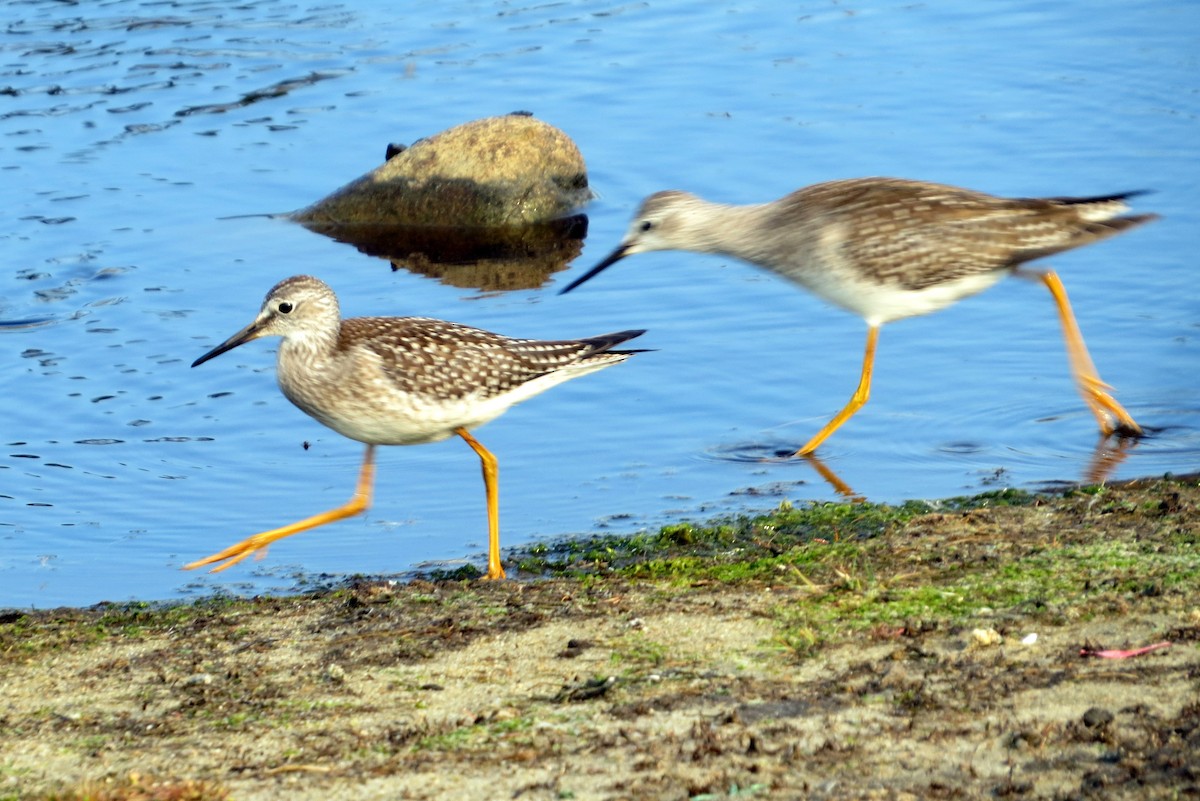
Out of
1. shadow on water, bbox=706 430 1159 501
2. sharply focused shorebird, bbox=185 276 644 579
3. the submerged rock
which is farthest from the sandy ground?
the submerged rock

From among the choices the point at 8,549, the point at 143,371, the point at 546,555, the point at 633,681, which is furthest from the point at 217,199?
the point at 633,681

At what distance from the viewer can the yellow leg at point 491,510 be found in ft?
23.2

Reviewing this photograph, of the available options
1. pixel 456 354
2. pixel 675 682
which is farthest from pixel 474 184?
pixel 675 682

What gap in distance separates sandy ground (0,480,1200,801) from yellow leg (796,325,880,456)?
1932 millimetres

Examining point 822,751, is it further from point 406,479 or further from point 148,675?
point 406,479

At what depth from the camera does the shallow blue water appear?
8.16 m

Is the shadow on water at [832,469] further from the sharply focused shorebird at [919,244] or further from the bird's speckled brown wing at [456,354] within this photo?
the bird's speckled brown wing at [456,354]

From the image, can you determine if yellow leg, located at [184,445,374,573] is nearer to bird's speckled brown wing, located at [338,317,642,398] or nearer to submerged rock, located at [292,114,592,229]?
bird's speckled brown wing, located at [338,317,642,398]

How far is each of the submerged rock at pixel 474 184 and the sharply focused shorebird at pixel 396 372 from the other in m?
5.07

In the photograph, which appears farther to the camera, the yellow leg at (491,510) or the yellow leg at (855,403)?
the yellow leg at (855,403)

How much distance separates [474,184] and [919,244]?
5072 millimetres

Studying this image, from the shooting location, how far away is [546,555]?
7352 mm

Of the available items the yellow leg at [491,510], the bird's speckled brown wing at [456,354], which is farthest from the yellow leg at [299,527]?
the bird's speckled brown wing at [456,354]

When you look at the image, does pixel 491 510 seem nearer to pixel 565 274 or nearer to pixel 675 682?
pixel 675 682
